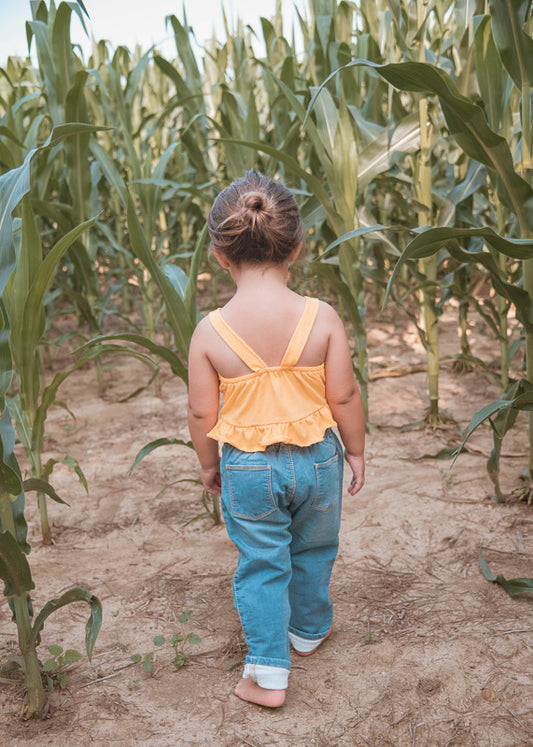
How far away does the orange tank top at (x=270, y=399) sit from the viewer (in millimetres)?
1455

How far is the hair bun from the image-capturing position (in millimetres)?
1383

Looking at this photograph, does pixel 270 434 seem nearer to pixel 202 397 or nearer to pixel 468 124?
pixel 202 397

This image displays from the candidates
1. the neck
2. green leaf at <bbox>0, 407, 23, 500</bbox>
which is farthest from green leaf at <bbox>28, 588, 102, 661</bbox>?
the neck

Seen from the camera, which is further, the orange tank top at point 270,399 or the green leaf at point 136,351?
the green leaf at point 136,351

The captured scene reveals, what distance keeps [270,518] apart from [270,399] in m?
0.27

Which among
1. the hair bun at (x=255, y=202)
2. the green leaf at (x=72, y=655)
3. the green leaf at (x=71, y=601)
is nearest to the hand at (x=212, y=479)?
the green leaf at (x=71, y=601)

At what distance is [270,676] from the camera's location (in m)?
1.47

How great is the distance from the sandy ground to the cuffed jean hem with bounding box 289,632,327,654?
26mm

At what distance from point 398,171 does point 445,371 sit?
1.40 meters

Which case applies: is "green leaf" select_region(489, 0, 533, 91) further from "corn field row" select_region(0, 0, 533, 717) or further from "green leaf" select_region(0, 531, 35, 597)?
"green leaf" select_region(0, 531, 35, 597)

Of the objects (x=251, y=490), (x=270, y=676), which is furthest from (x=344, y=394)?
(x=270, y=676)

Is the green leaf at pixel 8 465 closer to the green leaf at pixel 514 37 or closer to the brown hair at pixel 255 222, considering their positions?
the brown hair at pixel 255 222

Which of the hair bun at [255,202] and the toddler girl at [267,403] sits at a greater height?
the hair bun at [255,202]

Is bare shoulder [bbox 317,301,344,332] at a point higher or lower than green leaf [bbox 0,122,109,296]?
lower
